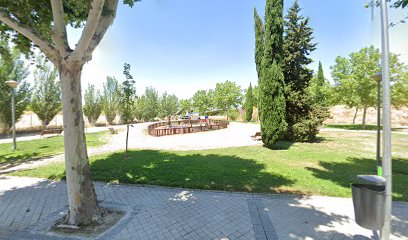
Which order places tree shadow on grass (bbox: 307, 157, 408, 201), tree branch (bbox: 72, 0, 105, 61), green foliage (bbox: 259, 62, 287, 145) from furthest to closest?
green foliage (bbox: 259, 62, 287, 145), tree shadow on grass (bbox: 307, 157, 408, 201), tree branch (bbox: 72, 0, 105, 61)

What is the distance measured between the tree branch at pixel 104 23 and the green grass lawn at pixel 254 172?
Result: 13.5 feet

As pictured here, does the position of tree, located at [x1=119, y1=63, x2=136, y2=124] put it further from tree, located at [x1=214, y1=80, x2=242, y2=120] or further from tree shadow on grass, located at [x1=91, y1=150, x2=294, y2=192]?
tree, located at [x1=214, y1=80, x2=242, y2=120]

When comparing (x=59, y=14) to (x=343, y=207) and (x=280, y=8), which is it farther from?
(x=280, y=8)

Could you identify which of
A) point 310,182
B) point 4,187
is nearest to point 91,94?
point 4,187

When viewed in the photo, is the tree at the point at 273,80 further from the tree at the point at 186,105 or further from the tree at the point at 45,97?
the tree at the point at 186,105

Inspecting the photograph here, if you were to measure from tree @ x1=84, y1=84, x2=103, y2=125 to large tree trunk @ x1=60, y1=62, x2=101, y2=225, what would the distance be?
29724 millimetres

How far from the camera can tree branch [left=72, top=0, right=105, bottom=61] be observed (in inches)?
137

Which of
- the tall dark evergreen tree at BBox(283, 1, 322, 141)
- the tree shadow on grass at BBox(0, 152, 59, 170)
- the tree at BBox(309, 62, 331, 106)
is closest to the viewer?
the tree shadow on grass at BBox(0, 152, 59, 170)

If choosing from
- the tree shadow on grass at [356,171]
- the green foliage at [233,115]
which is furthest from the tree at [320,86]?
the tree shadow on grass at [356,171]

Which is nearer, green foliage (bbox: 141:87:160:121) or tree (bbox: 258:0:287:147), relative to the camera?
tree (bbox: 258:0:287:147)

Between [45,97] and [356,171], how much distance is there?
26.3 m

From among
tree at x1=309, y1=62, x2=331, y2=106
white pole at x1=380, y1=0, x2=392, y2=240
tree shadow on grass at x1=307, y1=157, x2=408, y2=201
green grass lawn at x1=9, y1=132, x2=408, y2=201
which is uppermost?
tree at x1=309, y1=62, x2=331, y2=106

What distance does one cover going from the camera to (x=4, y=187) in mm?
6176

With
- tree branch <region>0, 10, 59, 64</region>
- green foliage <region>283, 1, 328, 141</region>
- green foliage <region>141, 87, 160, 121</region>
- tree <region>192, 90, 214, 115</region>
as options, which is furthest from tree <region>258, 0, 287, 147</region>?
tree <region>192, 90, 214, 115</region>
